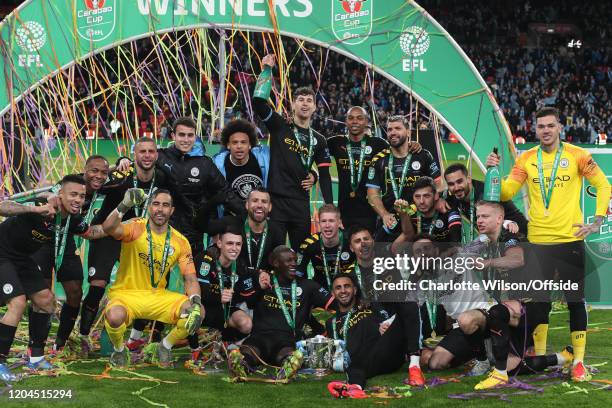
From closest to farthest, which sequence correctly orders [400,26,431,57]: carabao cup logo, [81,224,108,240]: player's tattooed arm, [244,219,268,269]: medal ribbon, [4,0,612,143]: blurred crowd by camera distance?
[81,224,108,240]: player's tattooed arm < [244,219,268,269]: medal ribbon < [400,26,431,57]: carabao cup logo < [4,0,612,143]: blurred crowd

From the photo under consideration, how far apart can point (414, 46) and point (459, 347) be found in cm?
300

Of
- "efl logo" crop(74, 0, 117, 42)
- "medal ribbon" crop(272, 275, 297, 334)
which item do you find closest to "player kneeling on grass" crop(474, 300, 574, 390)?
"medal ribbon" crop(272, 275, 297, 334)

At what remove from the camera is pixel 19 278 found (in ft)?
20.2

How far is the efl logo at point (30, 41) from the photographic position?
25.1ft

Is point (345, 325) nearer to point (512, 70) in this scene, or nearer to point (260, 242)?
point (260, 242)

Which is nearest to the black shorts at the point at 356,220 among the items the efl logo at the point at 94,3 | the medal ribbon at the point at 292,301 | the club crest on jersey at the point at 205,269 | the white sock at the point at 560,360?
the medal ribbon at the point at 292,301

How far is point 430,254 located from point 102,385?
8.03ft

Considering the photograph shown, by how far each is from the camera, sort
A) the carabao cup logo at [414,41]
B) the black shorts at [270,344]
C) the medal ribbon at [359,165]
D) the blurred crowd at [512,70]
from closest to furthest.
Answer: the black shorts at [270,344]
the medal ribbon at [359,165]
the carabao cup logo at [414,41]
the blurred crowd at [512,70]

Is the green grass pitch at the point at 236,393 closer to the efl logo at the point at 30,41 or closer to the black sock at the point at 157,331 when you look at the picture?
the black sock at the point at 157,331

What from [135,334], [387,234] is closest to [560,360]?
[387,234]

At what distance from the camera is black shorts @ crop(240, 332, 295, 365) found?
6.35 metres

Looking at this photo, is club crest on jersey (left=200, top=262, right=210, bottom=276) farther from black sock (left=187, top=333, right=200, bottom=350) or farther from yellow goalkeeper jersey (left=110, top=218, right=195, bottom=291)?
black sock (left=187, top=333, right=200, bottom=350)

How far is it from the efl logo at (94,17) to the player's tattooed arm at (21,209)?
2314mm

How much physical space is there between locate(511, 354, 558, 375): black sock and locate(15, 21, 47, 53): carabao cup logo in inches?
184
